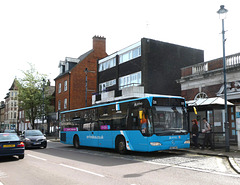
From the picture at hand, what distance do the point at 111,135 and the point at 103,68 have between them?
904 inches

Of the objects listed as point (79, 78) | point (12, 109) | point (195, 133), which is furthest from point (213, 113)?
point (12, 109)

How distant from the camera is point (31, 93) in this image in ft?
144

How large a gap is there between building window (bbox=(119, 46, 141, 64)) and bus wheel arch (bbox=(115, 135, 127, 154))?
1656 centimetres

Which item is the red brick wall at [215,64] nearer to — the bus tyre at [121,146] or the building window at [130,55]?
the bus tyre at [121,146]

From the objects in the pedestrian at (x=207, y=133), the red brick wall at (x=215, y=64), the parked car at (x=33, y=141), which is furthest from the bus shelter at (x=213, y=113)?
the parked car at (x=33, y=141)

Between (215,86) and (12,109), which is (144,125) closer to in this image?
(215,86)

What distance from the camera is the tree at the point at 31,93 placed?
4318 cm

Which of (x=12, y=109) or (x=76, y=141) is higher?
(x=12, y=109)

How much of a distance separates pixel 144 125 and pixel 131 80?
1813 centimetres

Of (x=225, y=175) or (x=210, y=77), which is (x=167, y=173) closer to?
(x=225, y=175)

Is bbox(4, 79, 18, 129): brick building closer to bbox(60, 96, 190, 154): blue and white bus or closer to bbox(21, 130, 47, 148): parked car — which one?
bbox(21, 130, 47, 148): parked car

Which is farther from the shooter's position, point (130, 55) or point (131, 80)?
point (130, 55)

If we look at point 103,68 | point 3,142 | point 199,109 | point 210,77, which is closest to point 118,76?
point 103,68

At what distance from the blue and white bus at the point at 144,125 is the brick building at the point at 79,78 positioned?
88.0ft
